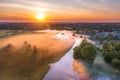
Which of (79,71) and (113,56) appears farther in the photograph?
(113,56)

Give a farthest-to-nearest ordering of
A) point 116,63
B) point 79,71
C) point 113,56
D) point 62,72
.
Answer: point 113,56 → point 116,63 → point 62,72 → point 79,71

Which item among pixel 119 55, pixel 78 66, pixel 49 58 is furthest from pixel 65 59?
pixel 119 55

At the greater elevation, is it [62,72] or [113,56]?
[113,56]

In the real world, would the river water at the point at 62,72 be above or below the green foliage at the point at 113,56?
below

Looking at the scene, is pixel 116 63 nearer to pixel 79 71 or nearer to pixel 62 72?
pixel 79 71

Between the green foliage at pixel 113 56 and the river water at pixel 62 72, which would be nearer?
the river water at pixel 62 72

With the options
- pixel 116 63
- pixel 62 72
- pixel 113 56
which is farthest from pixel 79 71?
pixel 113 56

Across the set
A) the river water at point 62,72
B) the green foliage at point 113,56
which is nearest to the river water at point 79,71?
→ the river water at point 62,72

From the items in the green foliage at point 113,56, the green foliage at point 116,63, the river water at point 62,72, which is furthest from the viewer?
the green foliage at point 113,56

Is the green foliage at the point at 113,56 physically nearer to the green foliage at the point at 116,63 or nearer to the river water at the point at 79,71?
the green foliage at the point at 116,63

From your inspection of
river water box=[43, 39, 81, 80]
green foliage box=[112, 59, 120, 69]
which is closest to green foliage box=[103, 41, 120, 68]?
green foliage box=[112, 59, 120, 69]

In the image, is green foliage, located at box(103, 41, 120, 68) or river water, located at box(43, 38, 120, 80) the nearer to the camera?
river water, located at box(43, 38, 120, 80)

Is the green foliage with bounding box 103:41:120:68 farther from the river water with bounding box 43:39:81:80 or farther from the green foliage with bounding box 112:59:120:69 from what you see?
the river water with bounding box 43:39:81:80
